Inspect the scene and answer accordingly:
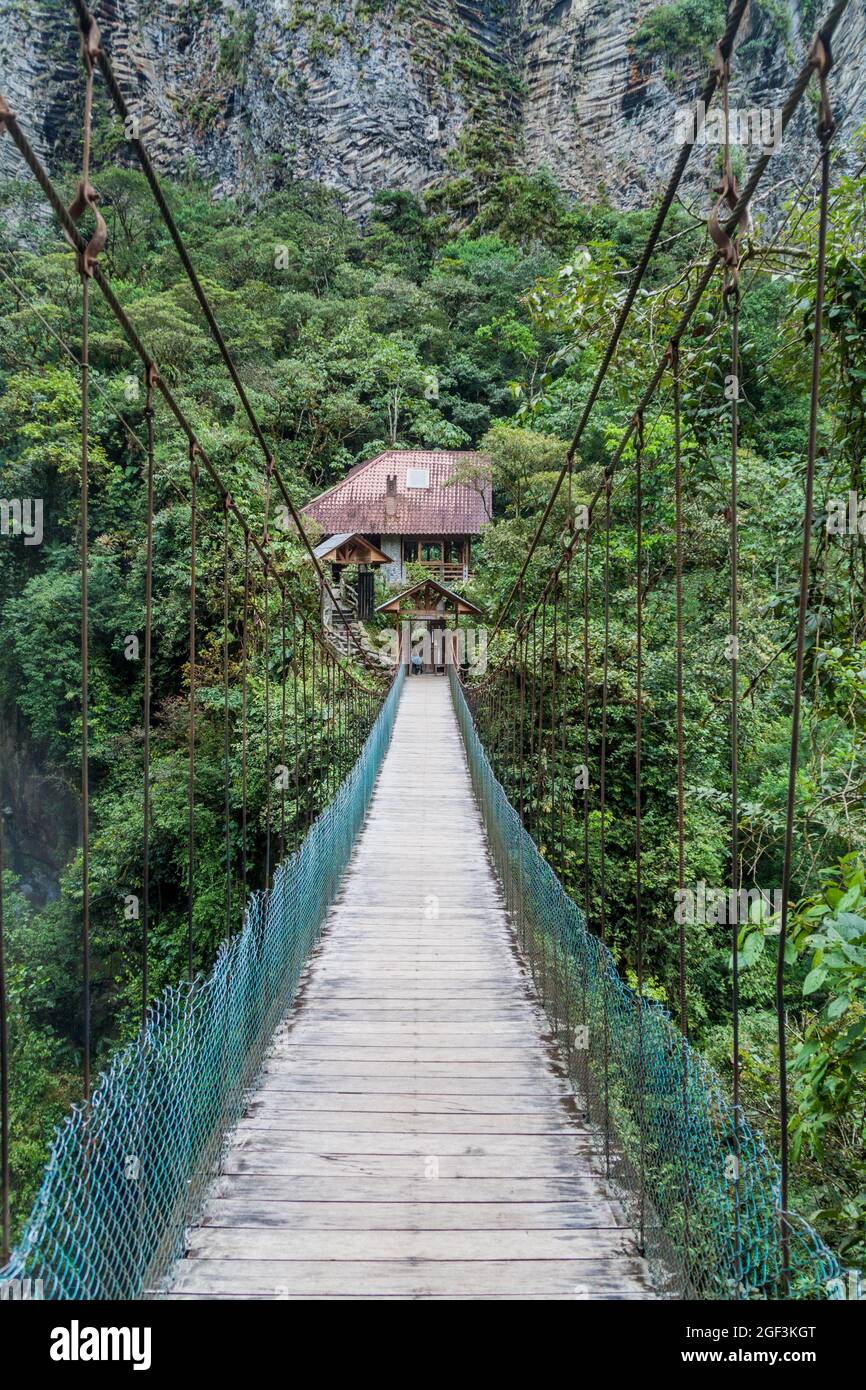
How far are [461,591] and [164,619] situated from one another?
632 centimetres

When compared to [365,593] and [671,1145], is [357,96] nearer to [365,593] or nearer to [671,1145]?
[365,593]

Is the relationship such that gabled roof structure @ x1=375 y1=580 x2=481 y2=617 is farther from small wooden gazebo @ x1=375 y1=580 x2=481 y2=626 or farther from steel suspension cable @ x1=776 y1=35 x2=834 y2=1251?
steel suspension cable @ x1=776 y1=35 x2=834 y2=1251

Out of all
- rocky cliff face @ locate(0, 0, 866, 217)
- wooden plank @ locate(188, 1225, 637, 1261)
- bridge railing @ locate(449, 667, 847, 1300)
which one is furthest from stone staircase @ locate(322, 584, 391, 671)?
rocky cliff face @ locate(0, 0, 866, 217)

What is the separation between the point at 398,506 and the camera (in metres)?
18.2

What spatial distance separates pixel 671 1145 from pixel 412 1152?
669 millimetres

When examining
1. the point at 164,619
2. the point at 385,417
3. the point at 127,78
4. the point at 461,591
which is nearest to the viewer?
the point at 164,619

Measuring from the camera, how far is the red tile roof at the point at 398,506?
58.9 ft

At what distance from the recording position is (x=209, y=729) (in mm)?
9094

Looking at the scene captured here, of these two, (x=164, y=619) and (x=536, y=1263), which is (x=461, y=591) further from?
(x=536, y=1263)

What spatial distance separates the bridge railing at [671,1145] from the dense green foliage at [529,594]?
0.79ft

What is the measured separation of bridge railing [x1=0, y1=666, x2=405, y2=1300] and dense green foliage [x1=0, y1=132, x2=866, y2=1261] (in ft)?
4.26

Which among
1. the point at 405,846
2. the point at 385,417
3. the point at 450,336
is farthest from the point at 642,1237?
the point at 450,336

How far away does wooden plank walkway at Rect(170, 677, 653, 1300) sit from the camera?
69.4 inches

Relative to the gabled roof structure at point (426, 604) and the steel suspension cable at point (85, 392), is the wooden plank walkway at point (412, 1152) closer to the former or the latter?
the steel suspension cable at point (85, 392)
